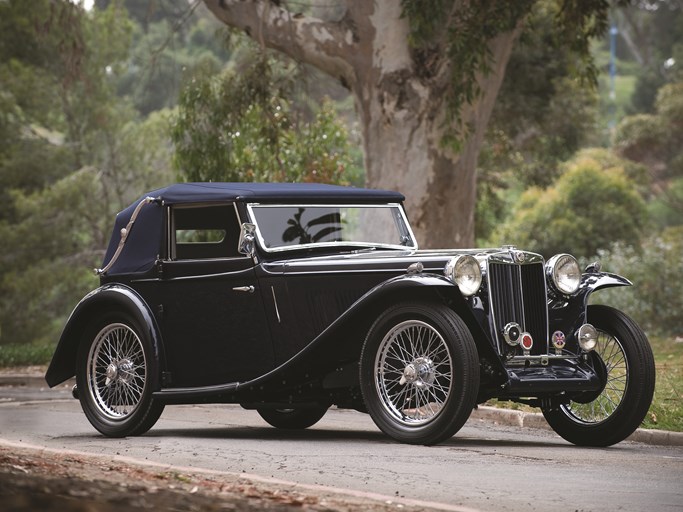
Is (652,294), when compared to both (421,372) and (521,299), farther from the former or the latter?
(421,372)

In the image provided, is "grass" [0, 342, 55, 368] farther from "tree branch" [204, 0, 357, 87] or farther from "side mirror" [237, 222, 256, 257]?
"side mirror" [237, 222, 256, 257]

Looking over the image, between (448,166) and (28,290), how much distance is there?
14593 mm

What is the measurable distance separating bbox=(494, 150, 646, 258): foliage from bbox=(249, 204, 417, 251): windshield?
28865mm

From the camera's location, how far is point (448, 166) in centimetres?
1764

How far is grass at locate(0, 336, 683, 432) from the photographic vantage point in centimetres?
1073

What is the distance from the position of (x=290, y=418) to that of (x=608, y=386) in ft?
9.76

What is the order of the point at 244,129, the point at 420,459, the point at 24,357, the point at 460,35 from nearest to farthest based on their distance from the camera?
the point at 420,459 < the point at 460,35 < the point at 244,129 < the point at 24,357

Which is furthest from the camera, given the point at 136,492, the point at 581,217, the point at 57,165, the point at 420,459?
the point at 581,217

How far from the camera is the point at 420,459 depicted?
8.27 metres

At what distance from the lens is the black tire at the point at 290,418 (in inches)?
442

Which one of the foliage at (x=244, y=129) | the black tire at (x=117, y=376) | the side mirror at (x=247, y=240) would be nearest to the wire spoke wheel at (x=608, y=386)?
the side mirror at (x=247, y=240)

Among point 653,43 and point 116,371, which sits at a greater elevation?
point 653,43

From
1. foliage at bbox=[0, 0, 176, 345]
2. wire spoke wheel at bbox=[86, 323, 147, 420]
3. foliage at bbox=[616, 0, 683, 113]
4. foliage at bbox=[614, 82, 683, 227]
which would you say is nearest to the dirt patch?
wire spoke wheel at bbox=[86, 323, 147, 420]

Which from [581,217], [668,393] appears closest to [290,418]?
[668,393]
